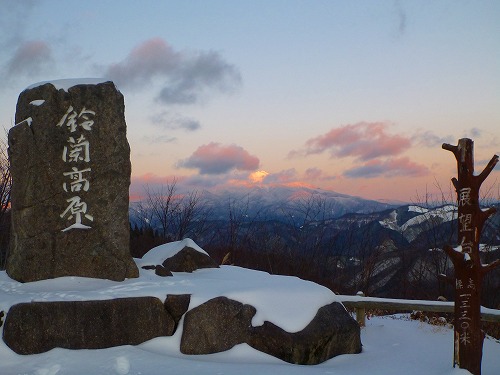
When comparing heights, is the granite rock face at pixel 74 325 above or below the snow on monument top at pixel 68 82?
below

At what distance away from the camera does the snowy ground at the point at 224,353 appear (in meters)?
5.21

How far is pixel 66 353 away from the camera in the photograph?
17.9 ft

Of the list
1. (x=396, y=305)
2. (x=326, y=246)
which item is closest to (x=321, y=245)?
(x=326, y=246)

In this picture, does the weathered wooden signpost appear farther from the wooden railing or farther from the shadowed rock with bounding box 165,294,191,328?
the shadowed rock with bounding box 165,294,191,328

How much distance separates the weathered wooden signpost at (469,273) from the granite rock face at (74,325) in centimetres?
363

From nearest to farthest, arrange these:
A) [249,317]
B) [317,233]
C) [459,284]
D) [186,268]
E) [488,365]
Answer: [459,284] < [249,317] < [488,365] < [186,268] < [317,233]

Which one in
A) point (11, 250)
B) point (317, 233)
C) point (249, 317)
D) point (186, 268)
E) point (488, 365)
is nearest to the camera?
point (249, 317)

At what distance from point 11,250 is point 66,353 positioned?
2215mm

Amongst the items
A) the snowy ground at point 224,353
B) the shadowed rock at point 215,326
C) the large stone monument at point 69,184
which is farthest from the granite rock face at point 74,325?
the large stone monument at point 69,184

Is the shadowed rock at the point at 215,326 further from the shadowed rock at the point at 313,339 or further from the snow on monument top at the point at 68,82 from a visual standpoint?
the snow on monument top at the point at 68,82

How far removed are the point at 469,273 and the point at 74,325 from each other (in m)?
4.54

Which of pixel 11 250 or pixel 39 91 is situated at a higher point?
pixel 39 91

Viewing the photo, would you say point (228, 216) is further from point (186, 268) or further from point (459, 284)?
point (459, 284)

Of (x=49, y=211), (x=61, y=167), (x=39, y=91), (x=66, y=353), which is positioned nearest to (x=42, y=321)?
(x=66, y=353)
